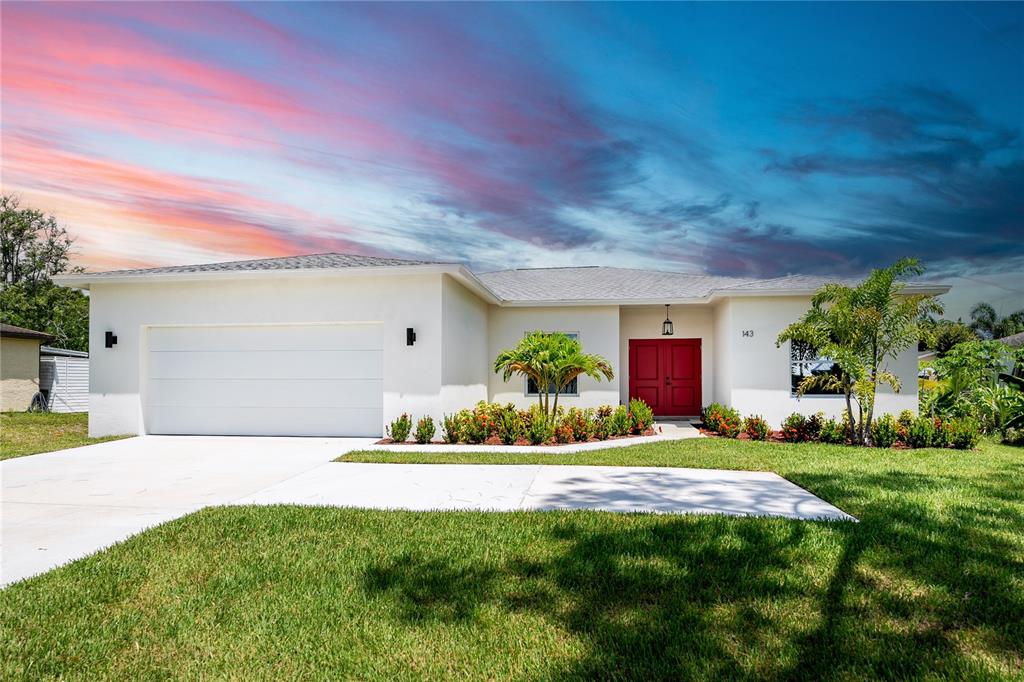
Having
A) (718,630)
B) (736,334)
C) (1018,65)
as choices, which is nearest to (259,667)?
(718,630)

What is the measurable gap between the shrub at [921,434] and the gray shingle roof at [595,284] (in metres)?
4.84

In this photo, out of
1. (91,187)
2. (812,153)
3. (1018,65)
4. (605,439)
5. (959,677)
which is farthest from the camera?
(812,153)

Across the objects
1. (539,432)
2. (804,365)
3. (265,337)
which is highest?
(265,337)

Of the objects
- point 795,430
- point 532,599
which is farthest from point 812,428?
point 532,599

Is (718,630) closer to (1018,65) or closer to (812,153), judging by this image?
(812,153)

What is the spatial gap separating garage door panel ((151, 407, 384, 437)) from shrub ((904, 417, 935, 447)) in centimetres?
993

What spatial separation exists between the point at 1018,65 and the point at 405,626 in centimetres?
1907

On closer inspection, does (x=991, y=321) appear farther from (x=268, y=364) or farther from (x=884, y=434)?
(x=268, y=364)

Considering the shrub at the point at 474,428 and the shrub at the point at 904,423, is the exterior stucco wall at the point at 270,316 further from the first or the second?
the shrub at the point at 904,423

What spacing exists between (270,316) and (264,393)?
5.17ft

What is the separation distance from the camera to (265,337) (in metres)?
11.1

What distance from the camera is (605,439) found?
1101cm

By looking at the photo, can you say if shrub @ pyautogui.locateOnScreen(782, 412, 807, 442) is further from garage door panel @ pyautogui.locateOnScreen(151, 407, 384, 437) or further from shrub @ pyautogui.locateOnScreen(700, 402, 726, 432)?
garage door panel @ pyautogui.locateOnScreen(151, 407, 384, 437)

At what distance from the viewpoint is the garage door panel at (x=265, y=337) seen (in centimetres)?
1086
